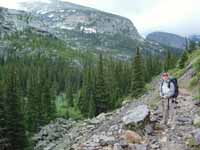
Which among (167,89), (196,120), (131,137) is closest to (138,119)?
(131,137)

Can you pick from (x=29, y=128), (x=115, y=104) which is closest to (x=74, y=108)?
(x=115, y=104)

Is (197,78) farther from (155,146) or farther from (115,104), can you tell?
(115,104)

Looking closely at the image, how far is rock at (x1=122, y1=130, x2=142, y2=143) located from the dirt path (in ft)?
2.69

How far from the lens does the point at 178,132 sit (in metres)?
16.5

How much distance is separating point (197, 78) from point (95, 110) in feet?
120

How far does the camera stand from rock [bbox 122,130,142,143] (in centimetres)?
1608

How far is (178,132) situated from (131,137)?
216 centimetres

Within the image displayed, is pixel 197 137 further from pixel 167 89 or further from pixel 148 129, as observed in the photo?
pixel 167 89

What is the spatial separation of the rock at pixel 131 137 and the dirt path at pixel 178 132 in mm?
820

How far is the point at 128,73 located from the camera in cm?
9381

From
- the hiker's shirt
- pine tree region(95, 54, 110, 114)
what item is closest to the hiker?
the hiker's shirt

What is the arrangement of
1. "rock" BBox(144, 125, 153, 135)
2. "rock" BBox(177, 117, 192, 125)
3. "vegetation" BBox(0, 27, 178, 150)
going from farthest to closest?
"vegetation" BBox(0, 27, 178, 150) < "rock" BBox(177, 117, 192, 125) < "rock" BBox(144, 125, 153, 135)

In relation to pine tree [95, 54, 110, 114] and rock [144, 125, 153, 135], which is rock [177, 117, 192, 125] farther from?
pine tree [95, 54, 110, 114]

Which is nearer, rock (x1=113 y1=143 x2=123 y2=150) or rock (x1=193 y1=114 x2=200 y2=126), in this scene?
rock (x1=113 y1=143 x2=123 y2=150)
